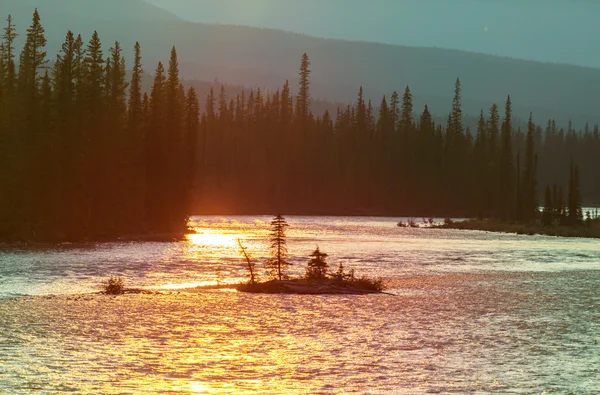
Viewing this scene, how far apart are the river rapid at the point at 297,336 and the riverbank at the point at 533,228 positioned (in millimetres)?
57807

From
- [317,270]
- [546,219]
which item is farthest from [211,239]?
[546,219]

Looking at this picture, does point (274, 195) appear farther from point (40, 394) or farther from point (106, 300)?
point (40, 394)

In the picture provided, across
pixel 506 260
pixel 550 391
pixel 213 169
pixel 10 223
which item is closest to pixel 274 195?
pixel 213 169

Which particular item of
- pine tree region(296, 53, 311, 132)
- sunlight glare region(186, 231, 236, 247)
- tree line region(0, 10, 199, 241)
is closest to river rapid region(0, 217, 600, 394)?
sunlight glare region(186, 231, 236, 247)

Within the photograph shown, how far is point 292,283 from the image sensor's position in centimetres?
3497

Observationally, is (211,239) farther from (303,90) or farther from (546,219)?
(303,90)

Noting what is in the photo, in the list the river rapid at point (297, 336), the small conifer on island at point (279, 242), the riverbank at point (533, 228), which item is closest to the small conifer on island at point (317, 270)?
the small conifer on island at point (279, 242)

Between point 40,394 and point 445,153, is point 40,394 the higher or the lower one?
the lower one

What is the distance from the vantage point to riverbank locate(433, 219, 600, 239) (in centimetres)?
9975

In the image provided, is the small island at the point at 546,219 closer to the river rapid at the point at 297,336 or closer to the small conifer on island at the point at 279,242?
the river rapid at the point at 297,336

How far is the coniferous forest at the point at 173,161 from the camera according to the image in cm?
7806

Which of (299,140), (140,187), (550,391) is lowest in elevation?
(550,391)

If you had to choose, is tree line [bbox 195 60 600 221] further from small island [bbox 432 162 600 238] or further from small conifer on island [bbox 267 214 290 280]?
small conifer on island [bbox 267 214 290 280]

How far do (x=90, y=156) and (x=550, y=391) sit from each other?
73.5m
